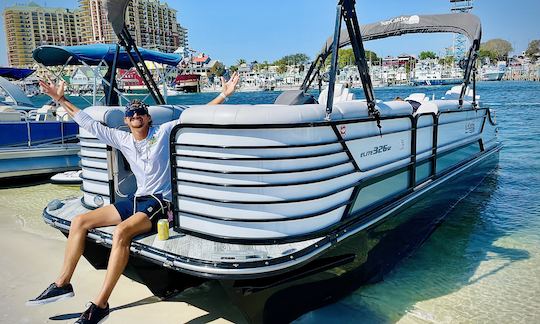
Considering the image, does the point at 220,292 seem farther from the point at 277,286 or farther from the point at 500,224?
the point at 500,224

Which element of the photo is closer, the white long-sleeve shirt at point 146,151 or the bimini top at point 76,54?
the white long-sleeve shirt at point 146,151

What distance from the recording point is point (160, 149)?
3.49 meters

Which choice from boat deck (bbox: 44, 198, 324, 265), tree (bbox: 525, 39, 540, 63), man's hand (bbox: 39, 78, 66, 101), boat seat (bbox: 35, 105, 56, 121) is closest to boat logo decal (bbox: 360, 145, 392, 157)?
boat deck (bbox: 44, 198, 324, 265)

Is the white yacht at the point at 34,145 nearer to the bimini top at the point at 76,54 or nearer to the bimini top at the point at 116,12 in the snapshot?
the bimini top at the point at 76,54

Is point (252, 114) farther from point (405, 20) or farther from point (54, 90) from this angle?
point (405, 20)

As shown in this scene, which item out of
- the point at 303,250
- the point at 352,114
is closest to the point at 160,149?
the point at 303,250

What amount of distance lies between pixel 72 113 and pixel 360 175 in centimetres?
262

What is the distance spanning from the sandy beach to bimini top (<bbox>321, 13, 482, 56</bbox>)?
4772mm

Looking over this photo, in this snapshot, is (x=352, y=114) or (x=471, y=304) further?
(x=471, y=304)

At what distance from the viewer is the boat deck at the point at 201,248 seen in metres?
2.89

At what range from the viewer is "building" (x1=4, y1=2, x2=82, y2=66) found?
82.1m

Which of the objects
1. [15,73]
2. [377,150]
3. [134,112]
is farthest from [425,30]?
[15,73]

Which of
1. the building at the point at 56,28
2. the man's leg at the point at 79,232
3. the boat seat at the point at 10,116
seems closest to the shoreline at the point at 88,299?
the man's leg at the point at 79,232

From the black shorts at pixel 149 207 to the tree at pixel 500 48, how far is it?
14073 cm
